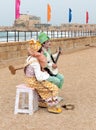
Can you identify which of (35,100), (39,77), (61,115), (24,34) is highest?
(24,34)

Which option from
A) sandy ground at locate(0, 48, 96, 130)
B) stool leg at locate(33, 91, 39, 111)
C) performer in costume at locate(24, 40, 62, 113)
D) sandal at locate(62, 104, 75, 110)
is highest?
performer in costume at locate(24, 40, 62, 113)

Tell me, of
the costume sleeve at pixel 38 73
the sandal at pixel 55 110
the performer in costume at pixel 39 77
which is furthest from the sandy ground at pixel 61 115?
the costume sleeve at pixel 38 73

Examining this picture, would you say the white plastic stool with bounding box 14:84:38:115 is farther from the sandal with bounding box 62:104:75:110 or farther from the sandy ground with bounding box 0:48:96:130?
the sandal with bounding box 62:104:75:110

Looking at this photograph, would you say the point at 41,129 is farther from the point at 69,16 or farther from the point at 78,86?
the point at 69,16

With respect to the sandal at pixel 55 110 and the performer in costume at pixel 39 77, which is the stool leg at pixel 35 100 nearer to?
the performer in costume at pixel 39 77

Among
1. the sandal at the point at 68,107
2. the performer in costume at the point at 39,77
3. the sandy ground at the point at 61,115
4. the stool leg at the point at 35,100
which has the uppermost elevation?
the performer in costume at the point at 39,77

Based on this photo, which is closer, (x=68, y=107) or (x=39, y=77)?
(x=39, y=77)

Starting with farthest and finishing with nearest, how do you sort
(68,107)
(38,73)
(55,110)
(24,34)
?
(24,34), (68,107), (55,110), (38,73)

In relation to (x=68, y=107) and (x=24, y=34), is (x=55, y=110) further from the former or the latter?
(x=24, y=34)

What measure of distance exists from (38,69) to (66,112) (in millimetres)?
904

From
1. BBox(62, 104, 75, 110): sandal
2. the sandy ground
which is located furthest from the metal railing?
BBox(62, 104, 75, 110): sandal

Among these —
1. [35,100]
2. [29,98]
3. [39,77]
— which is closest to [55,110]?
[35,100]

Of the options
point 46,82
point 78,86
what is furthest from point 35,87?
point 78,86

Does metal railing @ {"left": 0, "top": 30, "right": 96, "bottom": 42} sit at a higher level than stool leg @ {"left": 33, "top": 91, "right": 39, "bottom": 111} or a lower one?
higher
